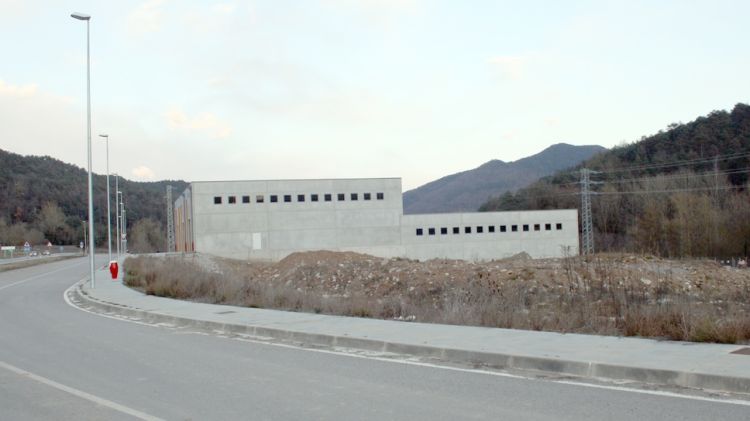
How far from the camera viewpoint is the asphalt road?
711cm

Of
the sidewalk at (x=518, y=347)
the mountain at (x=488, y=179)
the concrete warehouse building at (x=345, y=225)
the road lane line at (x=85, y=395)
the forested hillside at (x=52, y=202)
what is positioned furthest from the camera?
the mountain at (x=488, y=179)

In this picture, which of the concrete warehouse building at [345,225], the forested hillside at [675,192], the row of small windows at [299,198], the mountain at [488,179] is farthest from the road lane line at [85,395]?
the mountain at [488,179]

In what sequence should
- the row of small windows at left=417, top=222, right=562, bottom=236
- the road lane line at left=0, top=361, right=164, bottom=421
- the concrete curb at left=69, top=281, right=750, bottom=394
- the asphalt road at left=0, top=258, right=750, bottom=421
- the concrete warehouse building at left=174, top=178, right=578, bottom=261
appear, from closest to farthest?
1. the asphalt road at left=0, top=258, right=750, bottom=421
2. the road lane line at left=0, top=361, right=164, bottom=421
3. the concrete curb at left=69, top=281, right=750, bottom=394
4. the concrete warehouse building at left=174, top=178, right=578, bottom=261
5. the row of small windows at left=417, top=222, right=562, bottom=236

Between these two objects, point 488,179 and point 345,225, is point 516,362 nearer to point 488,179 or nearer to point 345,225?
point 345,225

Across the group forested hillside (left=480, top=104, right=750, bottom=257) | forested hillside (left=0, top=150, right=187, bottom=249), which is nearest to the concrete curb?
forested hillside (left=480, top=104, right=750, bottom=257)

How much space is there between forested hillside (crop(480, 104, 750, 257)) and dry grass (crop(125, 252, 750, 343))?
27.9 m

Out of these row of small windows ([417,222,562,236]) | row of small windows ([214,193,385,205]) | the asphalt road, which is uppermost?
row of small windows ([214,193,385,205])

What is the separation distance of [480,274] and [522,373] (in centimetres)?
2045

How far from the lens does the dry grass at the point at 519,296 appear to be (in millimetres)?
11297

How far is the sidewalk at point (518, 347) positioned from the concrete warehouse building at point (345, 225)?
2019 inches

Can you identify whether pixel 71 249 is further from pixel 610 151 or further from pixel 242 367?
pixel 242 367

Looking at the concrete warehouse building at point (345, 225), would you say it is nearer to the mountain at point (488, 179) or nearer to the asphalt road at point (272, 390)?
the asphalt road at point (272, 390)

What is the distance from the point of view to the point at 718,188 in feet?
245

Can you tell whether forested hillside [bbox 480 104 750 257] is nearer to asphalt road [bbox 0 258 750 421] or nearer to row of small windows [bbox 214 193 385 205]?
row of small windows [bbox 214 193 385 205]
